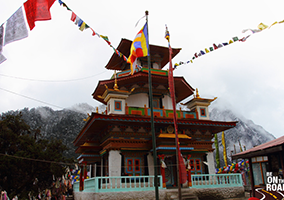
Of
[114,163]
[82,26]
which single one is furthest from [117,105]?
[82,26]

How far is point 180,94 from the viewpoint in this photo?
22312mm

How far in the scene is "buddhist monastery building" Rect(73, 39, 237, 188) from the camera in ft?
52.2

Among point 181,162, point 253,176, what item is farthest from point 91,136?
point 253,176

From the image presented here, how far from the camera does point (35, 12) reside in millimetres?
8016

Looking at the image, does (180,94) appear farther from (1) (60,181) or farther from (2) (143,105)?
(1) (60,181)

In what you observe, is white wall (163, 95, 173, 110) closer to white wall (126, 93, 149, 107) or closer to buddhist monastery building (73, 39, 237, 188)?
buddhist monastery building (73, 39, 237, 188)

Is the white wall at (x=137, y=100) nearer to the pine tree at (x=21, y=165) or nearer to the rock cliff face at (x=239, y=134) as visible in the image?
the pine tree at (x=21, y=165)

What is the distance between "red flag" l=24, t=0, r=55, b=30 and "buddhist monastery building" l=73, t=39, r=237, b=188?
26.0 ft

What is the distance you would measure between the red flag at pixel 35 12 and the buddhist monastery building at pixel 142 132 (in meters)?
7.92

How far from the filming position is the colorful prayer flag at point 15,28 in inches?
296

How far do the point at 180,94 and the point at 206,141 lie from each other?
5514mm

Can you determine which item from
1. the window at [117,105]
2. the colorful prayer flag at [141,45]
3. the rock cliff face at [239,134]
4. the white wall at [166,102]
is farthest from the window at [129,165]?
the rock cliff face at [239,134]

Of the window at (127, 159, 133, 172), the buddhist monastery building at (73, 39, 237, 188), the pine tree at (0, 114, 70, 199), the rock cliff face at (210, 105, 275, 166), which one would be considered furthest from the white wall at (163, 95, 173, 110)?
the rock cliff face at (210, 105, 275, 166)

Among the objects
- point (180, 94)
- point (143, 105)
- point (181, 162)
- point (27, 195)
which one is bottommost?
point (27, 195)
